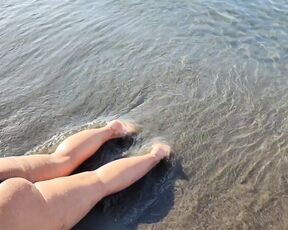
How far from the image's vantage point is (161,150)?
3.73m

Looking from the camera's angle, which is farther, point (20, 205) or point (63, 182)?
point (63, 182)

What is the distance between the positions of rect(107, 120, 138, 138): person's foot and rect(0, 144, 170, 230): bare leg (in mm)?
405

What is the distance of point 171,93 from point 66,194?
2.10 metres

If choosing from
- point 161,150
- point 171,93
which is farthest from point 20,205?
point 171,93

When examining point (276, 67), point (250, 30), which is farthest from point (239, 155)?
point (250, 30)

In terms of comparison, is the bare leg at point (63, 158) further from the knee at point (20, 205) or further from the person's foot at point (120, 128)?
the knee at point (20, 205)

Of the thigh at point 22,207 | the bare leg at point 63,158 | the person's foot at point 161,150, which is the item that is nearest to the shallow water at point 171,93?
the person's foot at point 161,150

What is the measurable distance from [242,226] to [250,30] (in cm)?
332

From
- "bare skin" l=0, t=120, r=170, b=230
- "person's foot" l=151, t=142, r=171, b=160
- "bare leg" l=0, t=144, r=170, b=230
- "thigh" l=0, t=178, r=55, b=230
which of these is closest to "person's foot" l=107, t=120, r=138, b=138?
"bare skin" l=0, t=120, r=170, b=230

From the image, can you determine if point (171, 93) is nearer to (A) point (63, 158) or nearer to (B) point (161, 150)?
(B) point (161, 150)

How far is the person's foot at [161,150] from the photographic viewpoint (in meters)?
3.67

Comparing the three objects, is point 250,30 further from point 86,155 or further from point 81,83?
point 86,155

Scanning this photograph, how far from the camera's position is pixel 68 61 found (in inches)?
211

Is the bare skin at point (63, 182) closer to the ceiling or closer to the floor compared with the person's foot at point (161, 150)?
closer to the ceiling
